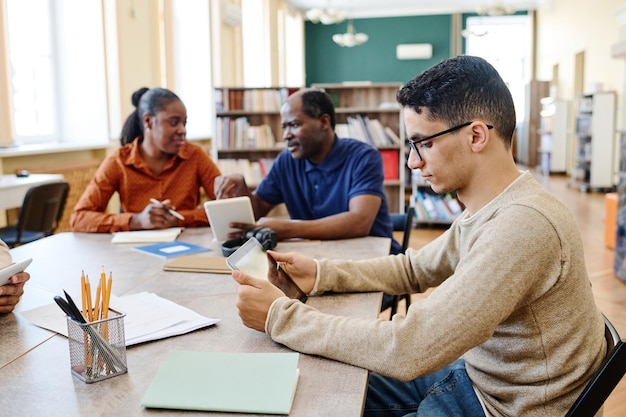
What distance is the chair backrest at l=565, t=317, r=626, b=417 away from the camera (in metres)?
1.03

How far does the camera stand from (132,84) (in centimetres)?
641

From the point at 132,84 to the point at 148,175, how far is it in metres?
3.85

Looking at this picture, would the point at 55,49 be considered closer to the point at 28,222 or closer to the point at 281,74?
the point at 28,222

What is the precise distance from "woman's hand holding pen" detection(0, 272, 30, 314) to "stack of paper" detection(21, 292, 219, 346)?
0.12 ft

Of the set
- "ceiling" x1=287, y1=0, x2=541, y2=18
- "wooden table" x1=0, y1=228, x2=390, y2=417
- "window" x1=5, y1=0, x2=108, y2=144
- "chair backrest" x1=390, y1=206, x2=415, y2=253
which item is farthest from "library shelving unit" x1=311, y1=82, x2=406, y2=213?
"ceiling" x1=287, y1=0, x2=541, y2=18

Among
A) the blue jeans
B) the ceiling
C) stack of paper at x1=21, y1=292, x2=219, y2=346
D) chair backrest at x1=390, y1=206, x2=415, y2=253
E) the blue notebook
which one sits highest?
the ceiling

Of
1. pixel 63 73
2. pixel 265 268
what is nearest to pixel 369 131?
pixel 63 73

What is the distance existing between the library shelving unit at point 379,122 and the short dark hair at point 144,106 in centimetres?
Result: 274

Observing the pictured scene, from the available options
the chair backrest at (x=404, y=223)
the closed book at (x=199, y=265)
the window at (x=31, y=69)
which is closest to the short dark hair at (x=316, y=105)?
the chair backrest at (x=404, y=223)

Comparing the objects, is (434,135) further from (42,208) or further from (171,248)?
(42,208)

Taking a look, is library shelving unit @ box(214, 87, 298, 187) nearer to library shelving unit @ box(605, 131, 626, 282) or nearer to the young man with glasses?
library shelving unit @ box(605, 131, 626, 282)

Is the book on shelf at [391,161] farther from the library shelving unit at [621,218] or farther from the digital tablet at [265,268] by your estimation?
the digital tablet at [265,268]

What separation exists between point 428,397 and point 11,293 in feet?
3.21

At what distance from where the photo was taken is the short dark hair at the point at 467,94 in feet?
4.09
